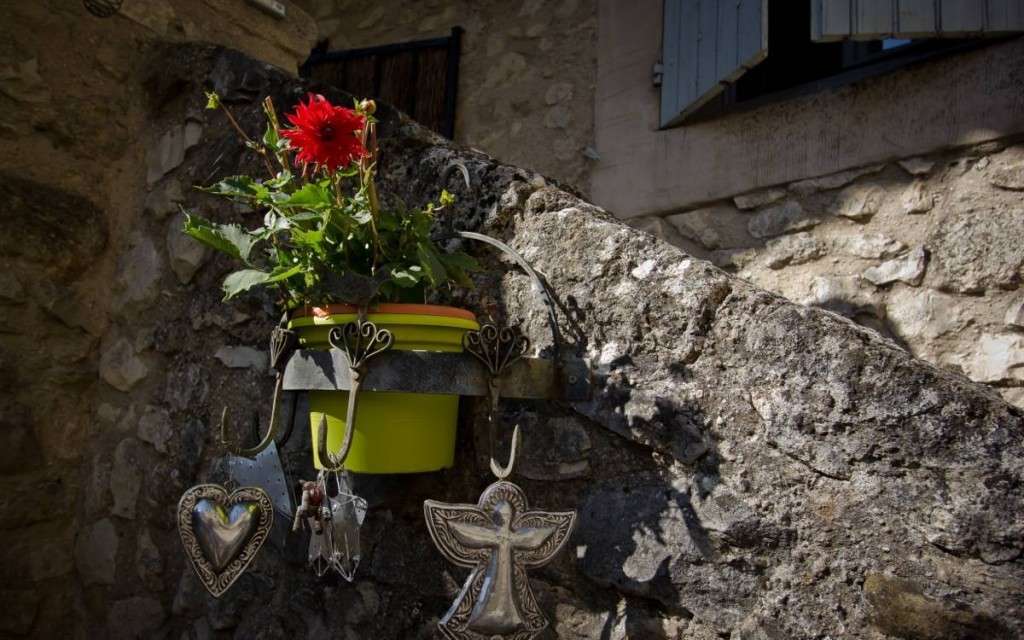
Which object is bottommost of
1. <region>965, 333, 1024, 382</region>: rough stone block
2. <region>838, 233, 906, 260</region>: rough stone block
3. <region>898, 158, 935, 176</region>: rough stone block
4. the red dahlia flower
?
<region>965, 333, 1024, 382</region>: rough stone block

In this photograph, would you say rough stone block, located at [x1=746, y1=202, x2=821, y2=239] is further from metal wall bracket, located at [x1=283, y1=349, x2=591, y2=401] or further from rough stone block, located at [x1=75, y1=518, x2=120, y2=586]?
rough stone block, located at [x1=75, y1=518, x2=120, y2=586]

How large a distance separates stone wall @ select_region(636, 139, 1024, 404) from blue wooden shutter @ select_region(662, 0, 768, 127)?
43cm

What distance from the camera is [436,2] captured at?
155 inches

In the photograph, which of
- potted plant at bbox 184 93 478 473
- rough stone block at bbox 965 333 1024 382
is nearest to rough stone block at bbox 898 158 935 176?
rough stone block at bbox 965 333 1024 382

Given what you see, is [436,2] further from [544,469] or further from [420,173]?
[544,469]

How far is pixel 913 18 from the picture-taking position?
7.68ft

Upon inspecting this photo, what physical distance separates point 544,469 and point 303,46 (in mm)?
1742

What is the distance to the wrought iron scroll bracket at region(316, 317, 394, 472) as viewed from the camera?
114 cm

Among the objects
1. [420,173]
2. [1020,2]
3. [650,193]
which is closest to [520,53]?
[650,193]

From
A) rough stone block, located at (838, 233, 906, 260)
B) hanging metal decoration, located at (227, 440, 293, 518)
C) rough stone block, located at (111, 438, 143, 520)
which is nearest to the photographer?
hanging metal decoration, located at (227, 440, 293, 518)

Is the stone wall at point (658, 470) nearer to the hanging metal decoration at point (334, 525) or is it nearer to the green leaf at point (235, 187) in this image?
the hanging metal decoration at point (334, 525)

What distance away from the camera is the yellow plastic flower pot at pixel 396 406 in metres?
1.18

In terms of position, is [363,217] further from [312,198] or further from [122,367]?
[122,367]

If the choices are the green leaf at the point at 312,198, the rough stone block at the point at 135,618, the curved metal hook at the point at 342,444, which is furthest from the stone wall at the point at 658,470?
the green leaf at the point at 312,198
